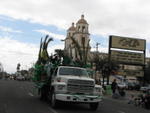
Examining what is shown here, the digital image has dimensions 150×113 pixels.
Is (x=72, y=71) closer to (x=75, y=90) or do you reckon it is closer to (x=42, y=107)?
(x=75, y=90)

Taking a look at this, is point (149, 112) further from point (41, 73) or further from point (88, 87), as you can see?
point (41, 73)

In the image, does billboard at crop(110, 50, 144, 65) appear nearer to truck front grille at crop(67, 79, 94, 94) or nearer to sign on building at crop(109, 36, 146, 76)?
sign on building at crop(109, 36, 146, 76)

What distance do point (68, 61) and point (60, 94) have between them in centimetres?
521

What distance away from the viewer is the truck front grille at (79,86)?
17.5 m

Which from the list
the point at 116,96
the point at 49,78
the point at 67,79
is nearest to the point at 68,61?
the point at 49,78

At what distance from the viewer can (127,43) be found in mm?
47500

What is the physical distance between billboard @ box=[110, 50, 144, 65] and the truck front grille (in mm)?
29356

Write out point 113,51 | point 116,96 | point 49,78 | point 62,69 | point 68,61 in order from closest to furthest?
point 62,69
point 49,78
point 68,61
point 116,96
point 113,51

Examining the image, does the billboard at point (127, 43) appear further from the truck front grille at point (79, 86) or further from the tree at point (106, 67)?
the truck front grille at point (79, 86)

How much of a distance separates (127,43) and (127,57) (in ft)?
5.93

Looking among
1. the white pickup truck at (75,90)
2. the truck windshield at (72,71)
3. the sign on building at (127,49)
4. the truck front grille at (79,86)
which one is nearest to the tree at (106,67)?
the sign on building at (127,49)

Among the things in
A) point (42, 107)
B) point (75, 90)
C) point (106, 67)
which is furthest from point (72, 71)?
point (106, 67)

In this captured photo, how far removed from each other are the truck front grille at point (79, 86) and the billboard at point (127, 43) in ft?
95.2

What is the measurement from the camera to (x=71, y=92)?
17453 millimetres
